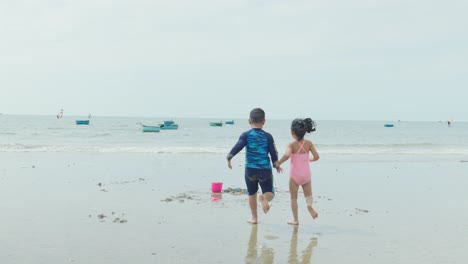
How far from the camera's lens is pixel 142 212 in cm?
884

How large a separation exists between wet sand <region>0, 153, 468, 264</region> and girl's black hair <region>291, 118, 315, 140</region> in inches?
62.4

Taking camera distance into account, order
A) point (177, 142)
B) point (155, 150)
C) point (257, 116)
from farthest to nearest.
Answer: point (177, 142) < point (155, 150) < point (257, 116)

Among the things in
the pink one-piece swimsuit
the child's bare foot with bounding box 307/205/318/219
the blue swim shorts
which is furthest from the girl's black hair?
the child's bare foot with bounding box 307/205/318/219

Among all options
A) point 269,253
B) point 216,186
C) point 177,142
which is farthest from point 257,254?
point 177,142

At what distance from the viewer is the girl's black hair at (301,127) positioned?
7793mm

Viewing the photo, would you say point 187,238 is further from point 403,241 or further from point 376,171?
point 376,171

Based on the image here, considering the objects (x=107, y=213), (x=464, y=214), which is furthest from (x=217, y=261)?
(x=464, y=214)

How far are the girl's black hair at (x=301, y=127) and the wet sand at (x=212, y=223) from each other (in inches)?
62.4

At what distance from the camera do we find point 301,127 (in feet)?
25.6

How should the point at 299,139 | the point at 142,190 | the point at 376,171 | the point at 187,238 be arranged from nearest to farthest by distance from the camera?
the point at 187,238 → the point at 299,139 → the point at 142,190 → the point at 376,171

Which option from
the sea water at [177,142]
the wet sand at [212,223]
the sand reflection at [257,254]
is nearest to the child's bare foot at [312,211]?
the wet sand at [212,223]

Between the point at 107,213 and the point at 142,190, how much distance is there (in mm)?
3001

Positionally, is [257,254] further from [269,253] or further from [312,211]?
[312,211]

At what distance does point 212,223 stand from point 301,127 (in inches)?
87.7
